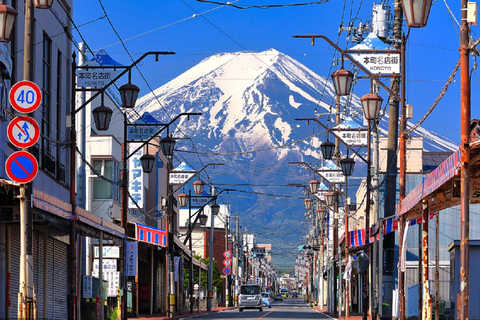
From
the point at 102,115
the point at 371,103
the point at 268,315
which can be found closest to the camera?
the point at 371,103

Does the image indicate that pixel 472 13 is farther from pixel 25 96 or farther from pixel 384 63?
pixel 384 63

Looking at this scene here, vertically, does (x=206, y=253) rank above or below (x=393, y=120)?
below

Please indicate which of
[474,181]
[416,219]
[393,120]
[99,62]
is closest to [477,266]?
[416,219]

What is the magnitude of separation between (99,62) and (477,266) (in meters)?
17.6

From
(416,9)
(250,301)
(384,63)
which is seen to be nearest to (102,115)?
(384,63)

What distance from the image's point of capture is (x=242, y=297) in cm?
7219

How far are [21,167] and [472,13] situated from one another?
9247mm

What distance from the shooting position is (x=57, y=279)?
36.2m

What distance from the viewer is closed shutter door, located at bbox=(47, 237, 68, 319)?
34500 mm

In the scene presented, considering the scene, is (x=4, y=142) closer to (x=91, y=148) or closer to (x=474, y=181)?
(x=474, y=181)

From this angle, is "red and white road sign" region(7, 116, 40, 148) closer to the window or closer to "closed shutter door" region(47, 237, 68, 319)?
"closed shutter door" region(47, 237, 68, 319)

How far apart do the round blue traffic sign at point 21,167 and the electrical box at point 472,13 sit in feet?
29.1

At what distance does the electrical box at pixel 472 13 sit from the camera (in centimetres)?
1666

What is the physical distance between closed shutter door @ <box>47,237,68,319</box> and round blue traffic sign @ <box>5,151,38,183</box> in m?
15.9
